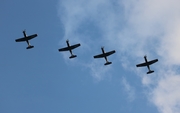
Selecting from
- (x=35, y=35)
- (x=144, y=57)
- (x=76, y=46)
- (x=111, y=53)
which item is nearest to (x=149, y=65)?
(x=144, y=57)

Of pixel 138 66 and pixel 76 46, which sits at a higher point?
pixel 76 46

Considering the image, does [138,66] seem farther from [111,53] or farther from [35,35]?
[35,35]

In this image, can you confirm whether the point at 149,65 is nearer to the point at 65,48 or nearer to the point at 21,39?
the point at 65,48

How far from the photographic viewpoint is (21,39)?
133m

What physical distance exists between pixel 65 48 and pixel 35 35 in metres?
11.3

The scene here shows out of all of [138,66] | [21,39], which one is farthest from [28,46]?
[138,66]

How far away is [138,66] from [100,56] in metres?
14.2

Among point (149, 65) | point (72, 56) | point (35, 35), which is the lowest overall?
point (149, 65)

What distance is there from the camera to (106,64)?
446ft

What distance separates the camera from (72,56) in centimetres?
13488

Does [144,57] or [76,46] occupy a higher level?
[76,46]

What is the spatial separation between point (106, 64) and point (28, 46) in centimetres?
2823

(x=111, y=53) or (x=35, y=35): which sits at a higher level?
(x=35, y=35)

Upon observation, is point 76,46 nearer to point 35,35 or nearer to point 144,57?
point 35,35
